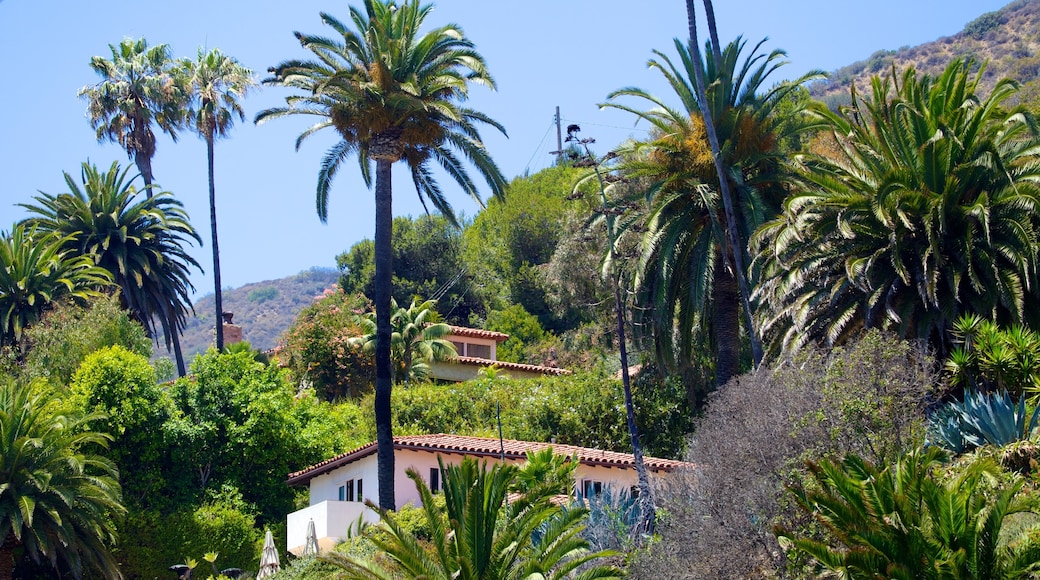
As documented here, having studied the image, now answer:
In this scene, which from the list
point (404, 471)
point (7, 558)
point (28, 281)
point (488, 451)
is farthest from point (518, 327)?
point (7, 558)

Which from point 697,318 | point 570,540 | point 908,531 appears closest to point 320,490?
point 697,318

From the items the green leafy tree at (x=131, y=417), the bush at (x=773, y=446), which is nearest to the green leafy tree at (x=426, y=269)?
the green leafy tree at (x=131, y=417)

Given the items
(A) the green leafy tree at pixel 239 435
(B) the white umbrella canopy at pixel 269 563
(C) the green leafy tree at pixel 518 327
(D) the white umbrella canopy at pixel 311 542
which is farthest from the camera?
(C) the green leafy tree at pixel 518 327

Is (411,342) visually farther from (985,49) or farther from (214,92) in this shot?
(985,49)

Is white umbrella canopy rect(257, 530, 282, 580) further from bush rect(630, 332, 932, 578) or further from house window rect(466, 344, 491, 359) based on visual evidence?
house window rect(466, 344, 491, 359)

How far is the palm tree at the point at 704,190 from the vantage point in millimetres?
31156

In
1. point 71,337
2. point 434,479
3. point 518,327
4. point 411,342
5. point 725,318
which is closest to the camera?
point 434,479

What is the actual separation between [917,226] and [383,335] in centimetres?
1248

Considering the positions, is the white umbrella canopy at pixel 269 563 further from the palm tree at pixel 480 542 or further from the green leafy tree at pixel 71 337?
the green leafy tree at pixel 71 337

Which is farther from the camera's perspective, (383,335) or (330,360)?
(330,360)

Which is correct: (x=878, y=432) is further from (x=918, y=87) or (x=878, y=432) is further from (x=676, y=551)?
(x=918, y=87)

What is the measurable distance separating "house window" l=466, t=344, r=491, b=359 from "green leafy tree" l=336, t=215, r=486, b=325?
11.7m

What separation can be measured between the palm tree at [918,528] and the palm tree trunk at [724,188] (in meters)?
13.1

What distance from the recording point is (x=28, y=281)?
145 feet
